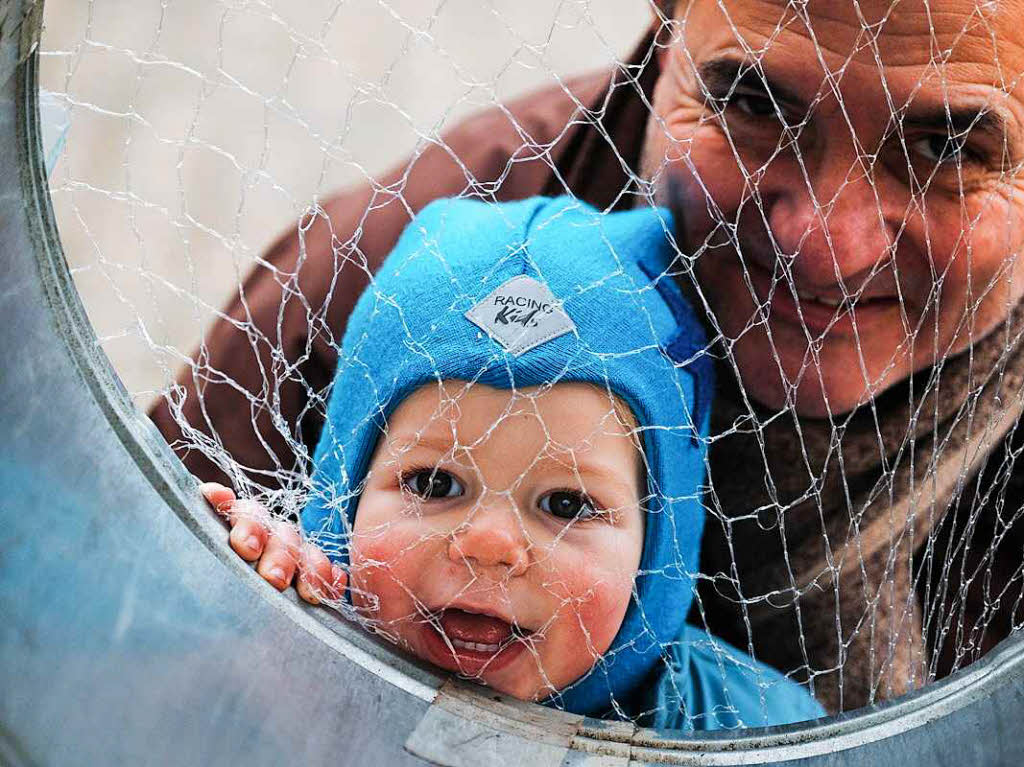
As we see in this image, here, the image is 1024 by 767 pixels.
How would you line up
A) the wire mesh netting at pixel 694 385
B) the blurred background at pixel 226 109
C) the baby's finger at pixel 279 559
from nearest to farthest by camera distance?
the baby's finger at pixel 279 559
the wire mesh netting at pixel 694 385
the blurred background at pixel 226 109

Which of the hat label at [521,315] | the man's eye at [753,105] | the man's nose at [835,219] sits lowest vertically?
the hat label at [521,315]

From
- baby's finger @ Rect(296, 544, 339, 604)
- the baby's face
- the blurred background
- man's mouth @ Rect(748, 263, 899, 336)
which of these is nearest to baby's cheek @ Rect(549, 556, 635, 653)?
the baby's face

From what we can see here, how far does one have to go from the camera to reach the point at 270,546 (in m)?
0.79

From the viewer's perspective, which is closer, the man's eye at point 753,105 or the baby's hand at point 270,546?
the baby's hand at point 270,546

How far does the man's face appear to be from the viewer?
94cm

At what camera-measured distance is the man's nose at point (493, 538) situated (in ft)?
2.76

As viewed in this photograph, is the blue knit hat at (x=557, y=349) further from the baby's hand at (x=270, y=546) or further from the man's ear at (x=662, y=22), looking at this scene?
the man's ear at (x=662, y=22)

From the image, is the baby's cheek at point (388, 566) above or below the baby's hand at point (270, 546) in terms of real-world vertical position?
below

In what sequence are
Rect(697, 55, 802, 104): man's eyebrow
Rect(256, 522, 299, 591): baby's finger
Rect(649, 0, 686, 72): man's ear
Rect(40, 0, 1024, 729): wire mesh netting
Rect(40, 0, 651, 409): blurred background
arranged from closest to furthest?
Rect(256, 522, 299, 591): baby's finger → Rect(40, 0, 1024, 729): wire mesh netting → Rect(697, 55, 802, 104): man's eyebrow → Rect(649, 0, 686, 72): man's ear → Rect(40, 0, 651, 409): blurred background

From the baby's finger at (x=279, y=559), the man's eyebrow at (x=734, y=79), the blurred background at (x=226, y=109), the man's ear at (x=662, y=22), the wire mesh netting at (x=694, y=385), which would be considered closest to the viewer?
the baby's finger at (x=279, y=559)

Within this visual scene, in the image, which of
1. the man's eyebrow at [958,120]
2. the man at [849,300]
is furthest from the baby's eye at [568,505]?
the man's eyebrow at [958,120]

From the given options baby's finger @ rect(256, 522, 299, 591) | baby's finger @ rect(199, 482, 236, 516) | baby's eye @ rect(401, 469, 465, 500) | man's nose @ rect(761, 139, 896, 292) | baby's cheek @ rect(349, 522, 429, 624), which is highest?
man's nose @ rect(761, 139, 896, 292)

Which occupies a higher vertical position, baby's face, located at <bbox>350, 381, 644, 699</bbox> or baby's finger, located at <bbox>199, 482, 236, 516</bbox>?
baby's finger, located at <bbox>199, 482, 236, 516</bbox>

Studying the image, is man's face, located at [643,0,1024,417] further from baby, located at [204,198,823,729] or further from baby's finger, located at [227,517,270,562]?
baby's finger, located at [227,517,270,562]
